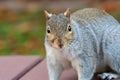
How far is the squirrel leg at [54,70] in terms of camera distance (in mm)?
2820

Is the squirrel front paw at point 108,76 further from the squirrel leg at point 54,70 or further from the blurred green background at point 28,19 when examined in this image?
the blurred green background at point 28,19

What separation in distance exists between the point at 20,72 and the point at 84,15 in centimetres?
48

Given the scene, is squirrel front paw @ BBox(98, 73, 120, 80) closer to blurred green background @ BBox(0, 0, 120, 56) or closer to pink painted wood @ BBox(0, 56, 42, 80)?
pink painted wood @ BBox(0, 56, 42, 80)

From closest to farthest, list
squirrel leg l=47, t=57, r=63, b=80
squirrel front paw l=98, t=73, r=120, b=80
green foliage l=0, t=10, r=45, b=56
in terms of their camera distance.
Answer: squirrel leg l=47, t=57, r=63, b=80, squirrel front paw l=98, t=73, r=120, b=80, green foliage l=0, t=10, r=45, b=56

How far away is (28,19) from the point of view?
307 inches

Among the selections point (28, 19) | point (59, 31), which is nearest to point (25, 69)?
point (59, 31)

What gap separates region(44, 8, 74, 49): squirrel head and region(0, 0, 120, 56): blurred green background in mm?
3418

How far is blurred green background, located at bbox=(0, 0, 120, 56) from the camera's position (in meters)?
6.50

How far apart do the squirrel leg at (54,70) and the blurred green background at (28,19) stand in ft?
10.3

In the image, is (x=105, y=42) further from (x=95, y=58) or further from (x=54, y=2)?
(x=54, y=2)

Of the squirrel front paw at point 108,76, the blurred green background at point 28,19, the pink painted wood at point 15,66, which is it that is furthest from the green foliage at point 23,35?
the squirrel front paw at point 108,76

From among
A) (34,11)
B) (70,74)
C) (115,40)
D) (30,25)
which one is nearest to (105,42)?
(115,40)

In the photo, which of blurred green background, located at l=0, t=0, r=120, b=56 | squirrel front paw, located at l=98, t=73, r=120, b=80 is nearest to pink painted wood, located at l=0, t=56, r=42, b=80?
squirrel front paw, located at l=98, t=73, r=120, b=80

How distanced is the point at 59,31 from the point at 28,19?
5.32 metres
